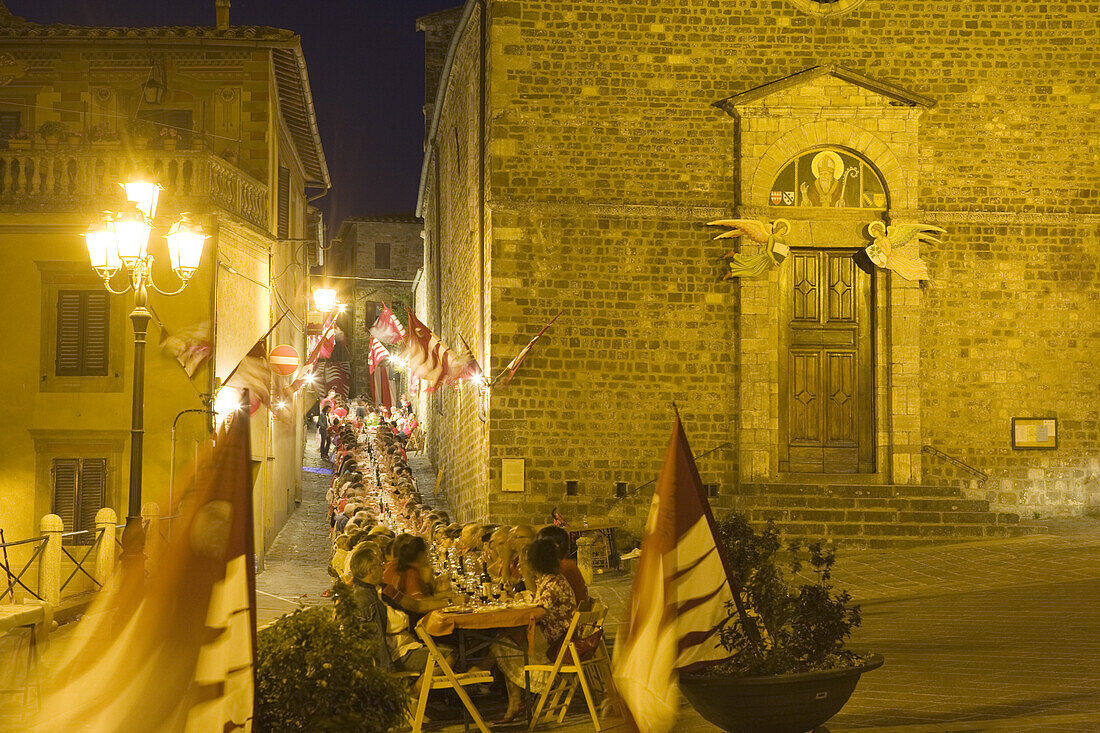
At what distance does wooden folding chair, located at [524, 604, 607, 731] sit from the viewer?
776 cm

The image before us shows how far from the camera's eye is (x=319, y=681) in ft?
16.1

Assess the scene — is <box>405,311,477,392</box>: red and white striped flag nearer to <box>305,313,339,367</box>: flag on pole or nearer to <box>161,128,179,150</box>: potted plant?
<box>305,313,339,367</box>: flag on pole

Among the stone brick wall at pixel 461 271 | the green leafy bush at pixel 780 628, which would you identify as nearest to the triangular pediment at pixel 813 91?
the stone brick wall at pixel 461 271

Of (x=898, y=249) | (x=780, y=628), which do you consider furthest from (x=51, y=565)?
(x=898, y=249)

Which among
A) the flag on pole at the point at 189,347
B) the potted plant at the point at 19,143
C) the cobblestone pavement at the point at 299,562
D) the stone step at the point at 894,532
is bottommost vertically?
the cobblestone pavement at the point at 299,562

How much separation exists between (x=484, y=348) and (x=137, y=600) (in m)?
13.3

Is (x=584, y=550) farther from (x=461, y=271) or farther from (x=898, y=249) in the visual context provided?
(x=461, y=271)

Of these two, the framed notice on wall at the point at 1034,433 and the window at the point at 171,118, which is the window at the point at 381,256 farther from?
the framed notice on wall at the point at 1034,433

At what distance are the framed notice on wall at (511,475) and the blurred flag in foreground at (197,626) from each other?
40.2ft

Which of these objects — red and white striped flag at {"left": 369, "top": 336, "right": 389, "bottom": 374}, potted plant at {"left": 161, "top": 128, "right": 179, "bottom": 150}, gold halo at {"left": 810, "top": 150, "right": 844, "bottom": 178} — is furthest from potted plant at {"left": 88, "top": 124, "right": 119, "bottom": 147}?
gold halo at {"left": 810, "top": 150, "right": 844, "bottom": 178}

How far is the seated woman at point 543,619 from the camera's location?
8023 millimetres

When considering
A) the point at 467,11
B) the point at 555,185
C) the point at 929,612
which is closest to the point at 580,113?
the point at 555,185

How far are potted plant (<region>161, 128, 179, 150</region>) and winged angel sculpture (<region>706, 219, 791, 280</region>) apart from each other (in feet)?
24.6

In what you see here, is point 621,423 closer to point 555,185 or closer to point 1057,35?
point 555,185
